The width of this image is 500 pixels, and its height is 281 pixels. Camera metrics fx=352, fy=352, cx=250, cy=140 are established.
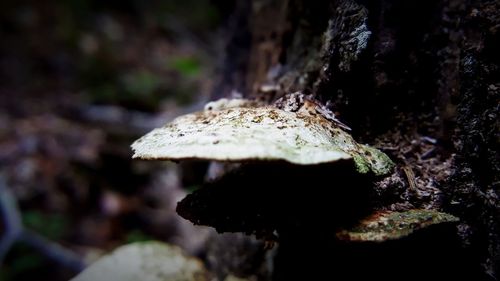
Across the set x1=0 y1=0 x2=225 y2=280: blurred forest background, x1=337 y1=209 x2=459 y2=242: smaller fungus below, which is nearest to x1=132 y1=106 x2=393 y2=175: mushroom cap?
x1=337 y1=209 x2=459 y2=242: smaller fungus below

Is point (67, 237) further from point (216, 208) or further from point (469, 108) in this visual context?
point (469, 108)

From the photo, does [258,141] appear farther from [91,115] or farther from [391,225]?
[91,115]

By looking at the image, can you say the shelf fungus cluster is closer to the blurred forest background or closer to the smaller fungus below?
the smaller fungus below

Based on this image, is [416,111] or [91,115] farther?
[91,115]

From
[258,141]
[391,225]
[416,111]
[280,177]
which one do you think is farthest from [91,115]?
[391,225]

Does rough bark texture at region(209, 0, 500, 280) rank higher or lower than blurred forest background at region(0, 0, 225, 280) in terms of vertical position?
lower

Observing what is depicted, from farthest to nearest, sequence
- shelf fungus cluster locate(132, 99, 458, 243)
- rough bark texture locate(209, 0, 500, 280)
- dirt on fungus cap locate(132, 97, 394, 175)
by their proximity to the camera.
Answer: rough bark texture locate(209, 0, 500, 280) → shelf fungus cluster locate(132, 99, 458, 243) → dirt on fungus cap locate(132, 97, 394, 175)
